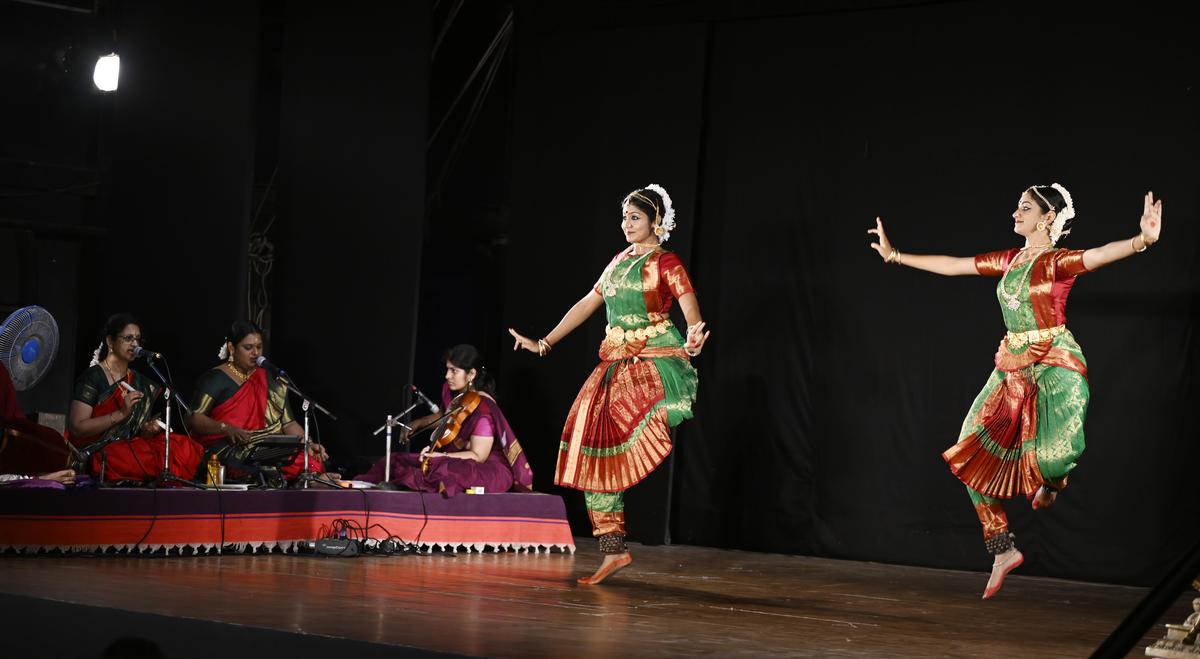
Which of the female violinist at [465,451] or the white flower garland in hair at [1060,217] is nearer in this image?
the white flower garland in hair at [1060,217]

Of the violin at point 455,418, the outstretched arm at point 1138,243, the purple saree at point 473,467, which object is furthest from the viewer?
the violin at point 455,418

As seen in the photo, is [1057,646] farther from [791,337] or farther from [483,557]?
[791,337]

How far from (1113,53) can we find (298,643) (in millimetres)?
4899

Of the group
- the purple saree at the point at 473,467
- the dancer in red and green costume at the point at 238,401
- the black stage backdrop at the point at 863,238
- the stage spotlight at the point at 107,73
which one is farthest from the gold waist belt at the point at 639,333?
the stage spotlight at the point at 107,73

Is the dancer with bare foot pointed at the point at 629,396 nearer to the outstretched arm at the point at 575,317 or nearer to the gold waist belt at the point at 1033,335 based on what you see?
the outstretched arm at the point at 575,317

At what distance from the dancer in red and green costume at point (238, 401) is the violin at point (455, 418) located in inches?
22.4

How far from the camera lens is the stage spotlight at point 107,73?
7.77m

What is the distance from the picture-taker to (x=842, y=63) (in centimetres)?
709

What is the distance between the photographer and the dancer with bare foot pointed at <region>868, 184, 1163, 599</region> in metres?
4.87

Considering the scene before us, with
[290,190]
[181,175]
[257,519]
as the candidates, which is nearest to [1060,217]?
[257,519]

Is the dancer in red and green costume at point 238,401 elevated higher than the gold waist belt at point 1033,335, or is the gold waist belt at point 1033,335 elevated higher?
the gold waist belt at point 1033,335

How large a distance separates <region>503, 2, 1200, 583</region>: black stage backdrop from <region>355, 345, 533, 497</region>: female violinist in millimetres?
946

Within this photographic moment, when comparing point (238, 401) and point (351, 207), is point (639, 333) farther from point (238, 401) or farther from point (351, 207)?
point (351, 207)

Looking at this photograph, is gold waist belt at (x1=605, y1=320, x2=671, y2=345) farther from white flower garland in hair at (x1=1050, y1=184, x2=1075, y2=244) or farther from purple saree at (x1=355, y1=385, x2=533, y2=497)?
purple saree at (x1=355, y1=385, x2=533, y2=497)
